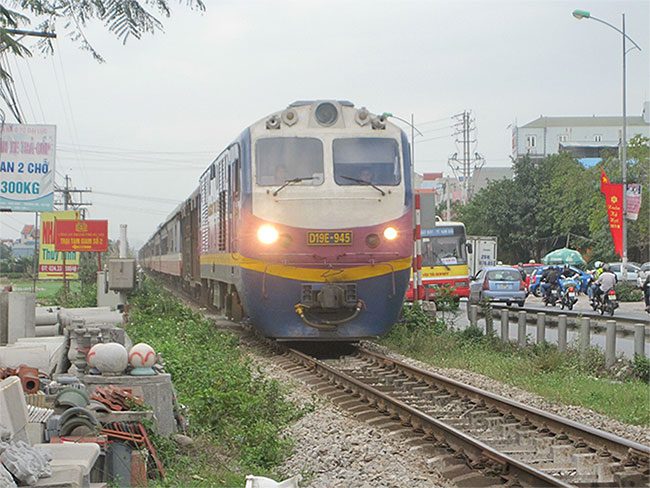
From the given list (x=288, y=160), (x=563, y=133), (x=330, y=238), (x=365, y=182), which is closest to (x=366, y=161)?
(x=365, y=182)

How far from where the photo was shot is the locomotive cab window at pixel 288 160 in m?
15.1

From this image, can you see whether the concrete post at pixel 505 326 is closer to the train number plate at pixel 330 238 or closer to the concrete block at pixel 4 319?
the train number plate at pixel 330 238

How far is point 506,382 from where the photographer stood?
13.1m

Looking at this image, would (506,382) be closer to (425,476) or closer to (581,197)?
(425,476)

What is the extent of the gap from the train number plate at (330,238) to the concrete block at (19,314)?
13.5 feet

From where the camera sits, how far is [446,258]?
32.8 meters

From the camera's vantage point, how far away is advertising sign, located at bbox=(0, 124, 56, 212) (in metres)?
Result: 17.9

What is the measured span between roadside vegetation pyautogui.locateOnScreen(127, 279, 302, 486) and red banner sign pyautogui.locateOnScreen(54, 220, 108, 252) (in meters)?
13.5

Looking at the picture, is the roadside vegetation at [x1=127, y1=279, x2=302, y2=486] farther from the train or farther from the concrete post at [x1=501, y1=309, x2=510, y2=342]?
the concrete post at [x1=501, y1=309, x2=510, y2=342]

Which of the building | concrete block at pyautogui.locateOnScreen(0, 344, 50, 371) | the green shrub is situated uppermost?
the building

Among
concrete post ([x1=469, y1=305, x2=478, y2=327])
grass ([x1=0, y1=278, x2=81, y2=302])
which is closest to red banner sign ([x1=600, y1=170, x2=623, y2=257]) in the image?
concrete post ([x1=469, y1=305, x2=478, y2=327])

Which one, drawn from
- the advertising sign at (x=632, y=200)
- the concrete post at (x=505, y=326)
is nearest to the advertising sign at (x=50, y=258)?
the concrete post at (x=505, y=326)

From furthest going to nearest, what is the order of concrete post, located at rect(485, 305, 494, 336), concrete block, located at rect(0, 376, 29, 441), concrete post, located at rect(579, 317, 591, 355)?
concrete post, located at rect(485, 305, 494, 336)
concrete post, located at rect(579, 317, 591, 355)
concrete block, located at rect(0, 376, 29, 441)

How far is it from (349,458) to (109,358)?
87.2 inches
